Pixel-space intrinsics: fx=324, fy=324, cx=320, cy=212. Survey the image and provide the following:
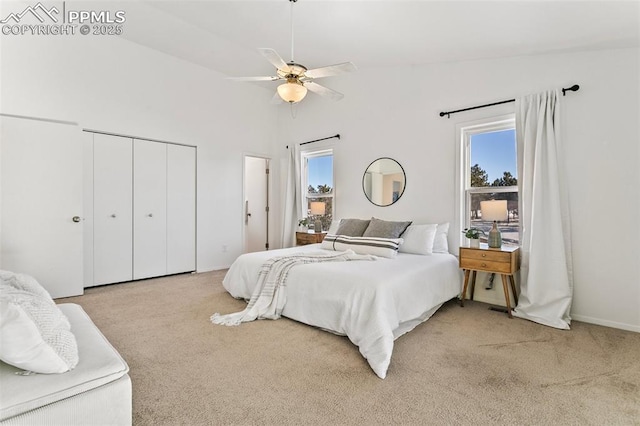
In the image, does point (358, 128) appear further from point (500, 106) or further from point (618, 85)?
point (618, 85)

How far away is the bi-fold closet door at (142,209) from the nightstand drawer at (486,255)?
12.6 feet

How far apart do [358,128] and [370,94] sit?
0.50 m

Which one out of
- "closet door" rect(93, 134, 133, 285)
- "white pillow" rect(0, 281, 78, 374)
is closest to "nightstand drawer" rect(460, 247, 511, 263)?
"white pillow" rect(0, 281, 78, 374)

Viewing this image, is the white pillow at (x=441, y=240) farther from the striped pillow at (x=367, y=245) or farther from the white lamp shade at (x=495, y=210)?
the white lamp shade at (x=495, y=210)

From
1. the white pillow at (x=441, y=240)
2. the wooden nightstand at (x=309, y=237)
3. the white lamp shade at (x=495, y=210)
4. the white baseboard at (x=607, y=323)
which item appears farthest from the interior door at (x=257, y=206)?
the white baseboard at (x=607, y=323)

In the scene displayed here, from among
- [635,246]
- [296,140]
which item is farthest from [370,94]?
[635,246]

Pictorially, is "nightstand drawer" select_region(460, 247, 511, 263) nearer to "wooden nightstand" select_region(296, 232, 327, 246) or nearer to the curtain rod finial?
the curtain rod finial

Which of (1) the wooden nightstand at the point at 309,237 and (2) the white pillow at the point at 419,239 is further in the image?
(1) the wooden nightstand at the point at 309,237

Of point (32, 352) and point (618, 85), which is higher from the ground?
point (618, 85)

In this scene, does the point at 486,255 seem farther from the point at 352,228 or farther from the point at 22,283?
the point at 22,283

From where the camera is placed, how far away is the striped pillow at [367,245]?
3432 millimetres

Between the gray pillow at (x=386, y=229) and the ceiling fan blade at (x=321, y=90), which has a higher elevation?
the ceiling fan blade at (x=321, y=90)

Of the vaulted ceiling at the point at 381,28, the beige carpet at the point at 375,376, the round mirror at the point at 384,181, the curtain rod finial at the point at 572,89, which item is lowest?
the beige carpet at the point at 375,376

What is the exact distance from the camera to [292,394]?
182 cm
